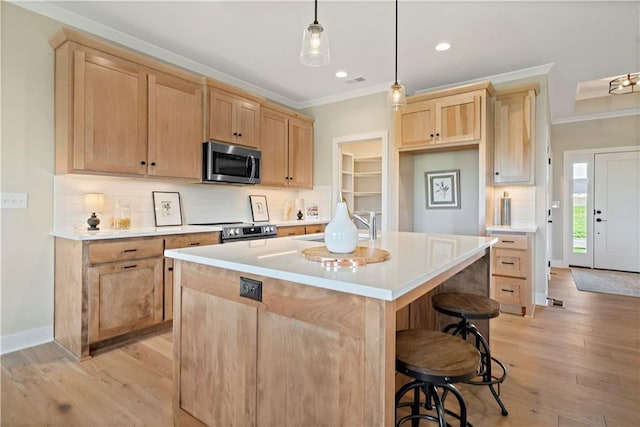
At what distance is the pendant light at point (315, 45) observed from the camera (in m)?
1.70

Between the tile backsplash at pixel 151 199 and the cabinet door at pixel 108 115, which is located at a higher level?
the cabinet door at pixel 108 115

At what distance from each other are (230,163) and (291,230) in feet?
3.73

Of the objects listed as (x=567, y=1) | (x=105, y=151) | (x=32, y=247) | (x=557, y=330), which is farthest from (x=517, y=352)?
(x=32, y=247)

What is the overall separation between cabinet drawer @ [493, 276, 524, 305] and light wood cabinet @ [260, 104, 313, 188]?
9.25 ft

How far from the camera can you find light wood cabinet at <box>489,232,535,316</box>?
3.40 meters

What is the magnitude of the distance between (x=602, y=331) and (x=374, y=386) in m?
3.17

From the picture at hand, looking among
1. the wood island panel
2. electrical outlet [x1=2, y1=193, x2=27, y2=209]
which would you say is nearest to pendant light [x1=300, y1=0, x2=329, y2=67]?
the wood island panel

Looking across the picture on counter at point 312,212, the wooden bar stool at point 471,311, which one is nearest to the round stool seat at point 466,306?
the wooden bar stool at point 471,311

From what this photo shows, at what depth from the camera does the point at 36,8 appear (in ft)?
8.49

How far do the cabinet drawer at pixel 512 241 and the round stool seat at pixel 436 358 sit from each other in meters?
2.51

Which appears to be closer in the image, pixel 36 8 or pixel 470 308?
pixel 470 308

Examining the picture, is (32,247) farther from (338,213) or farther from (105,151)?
(338,213)

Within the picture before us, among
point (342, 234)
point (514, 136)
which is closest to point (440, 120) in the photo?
point (514, 136)

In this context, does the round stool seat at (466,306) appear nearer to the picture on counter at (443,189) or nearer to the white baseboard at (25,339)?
the picture on counter at (443,189)
